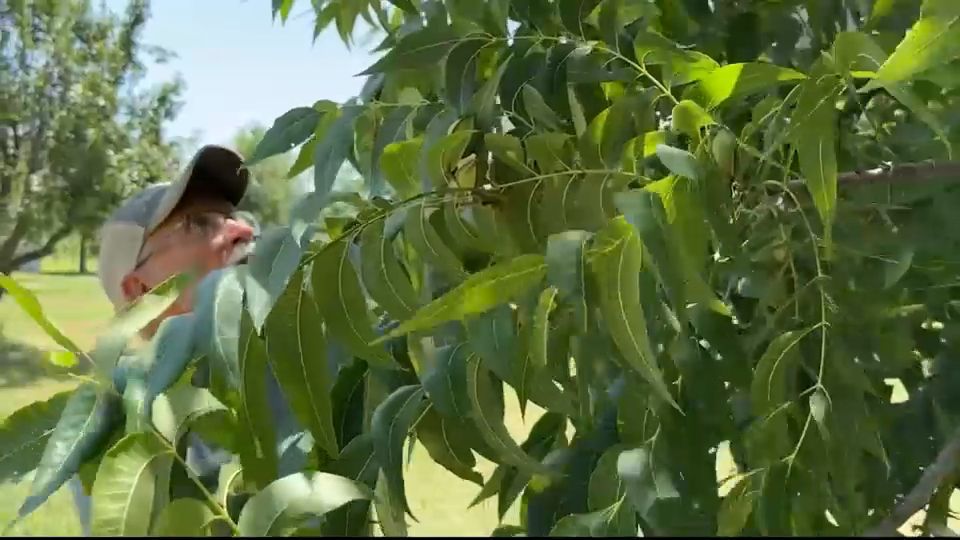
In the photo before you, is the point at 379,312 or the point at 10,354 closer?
the point at 379,312

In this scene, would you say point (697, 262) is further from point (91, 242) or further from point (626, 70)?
point (91, 242)

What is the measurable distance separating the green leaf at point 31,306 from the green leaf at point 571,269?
12 cm

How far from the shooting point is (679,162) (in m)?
0.21

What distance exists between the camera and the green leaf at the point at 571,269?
198 mm

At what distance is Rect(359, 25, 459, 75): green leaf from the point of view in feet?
0.96

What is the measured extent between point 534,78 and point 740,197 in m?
0.09

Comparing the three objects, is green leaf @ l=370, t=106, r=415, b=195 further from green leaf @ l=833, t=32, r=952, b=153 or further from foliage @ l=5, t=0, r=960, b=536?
green leaf @ l=833, t=32, r=952, b=153

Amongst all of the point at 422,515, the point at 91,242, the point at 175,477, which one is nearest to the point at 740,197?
the point at 175,477

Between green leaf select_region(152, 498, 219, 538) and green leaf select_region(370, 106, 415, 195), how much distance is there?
17cm

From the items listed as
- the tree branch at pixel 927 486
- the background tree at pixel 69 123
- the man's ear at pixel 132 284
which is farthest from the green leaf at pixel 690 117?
the background tree at pixel 69 123

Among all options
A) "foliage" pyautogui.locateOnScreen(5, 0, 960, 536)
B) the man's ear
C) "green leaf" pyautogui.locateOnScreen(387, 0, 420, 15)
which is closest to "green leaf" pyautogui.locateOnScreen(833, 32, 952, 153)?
"foliage" pyautogui.locateOnScreen(5, 0, 960, 536)

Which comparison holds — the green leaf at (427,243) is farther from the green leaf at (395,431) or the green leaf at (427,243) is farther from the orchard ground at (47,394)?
the orchard ground at (47,394)

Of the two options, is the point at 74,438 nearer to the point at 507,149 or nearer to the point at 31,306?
the point at 31,306

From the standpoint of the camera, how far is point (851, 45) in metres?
0.21
